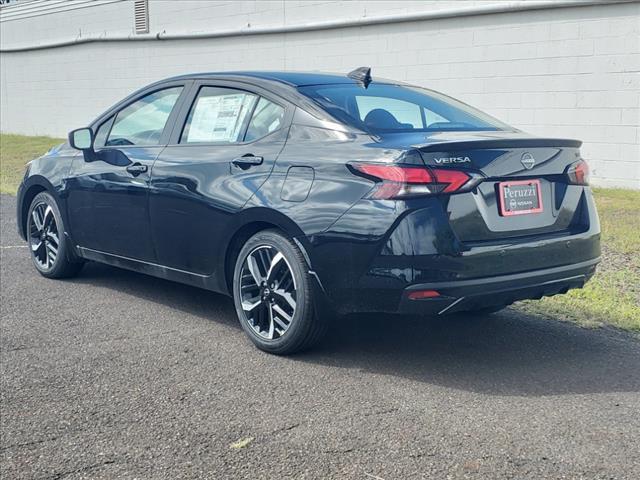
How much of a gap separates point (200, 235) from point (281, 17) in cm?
1139

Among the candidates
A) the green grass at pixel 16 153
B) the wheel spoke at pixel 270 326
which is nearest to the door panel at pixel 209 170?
the wheel spoke at pixel 270 326

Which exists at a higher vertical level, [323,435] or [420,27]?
[420,27]

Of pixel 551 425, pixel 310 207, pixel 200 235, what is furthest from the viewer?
pixel 200 235

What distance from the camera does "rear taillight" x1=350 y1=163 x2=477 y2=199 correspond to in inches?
163

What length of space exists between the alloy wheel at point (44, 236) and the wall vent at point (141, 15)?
543 inches

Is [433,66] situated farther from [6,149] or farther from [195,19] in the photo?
[6,149]

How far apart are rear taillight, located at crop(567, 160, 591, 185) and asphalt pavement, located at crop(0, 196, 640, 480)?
3.22ft

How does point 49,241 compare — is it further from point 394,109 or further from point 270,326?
point 394,109

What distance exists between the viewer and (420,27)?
13.0m

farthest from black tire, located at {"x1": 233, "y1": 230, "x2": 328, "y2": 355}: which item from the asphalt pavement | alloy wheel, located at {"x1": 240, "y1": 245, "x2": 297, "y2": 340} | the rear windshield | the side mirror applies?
the side mirror

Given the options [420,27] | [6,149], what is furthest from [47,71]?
[420,27]

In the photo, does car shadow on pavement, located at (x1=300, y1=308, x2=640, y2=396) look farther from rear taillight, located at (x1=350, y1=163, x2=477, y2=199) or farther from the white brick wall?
the white brick wall

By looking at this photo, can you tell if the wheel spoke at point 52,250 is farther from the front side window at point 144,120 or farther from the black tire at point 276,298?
the black tire at point 276,298

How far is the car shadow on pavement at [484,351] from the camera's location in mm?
4348
